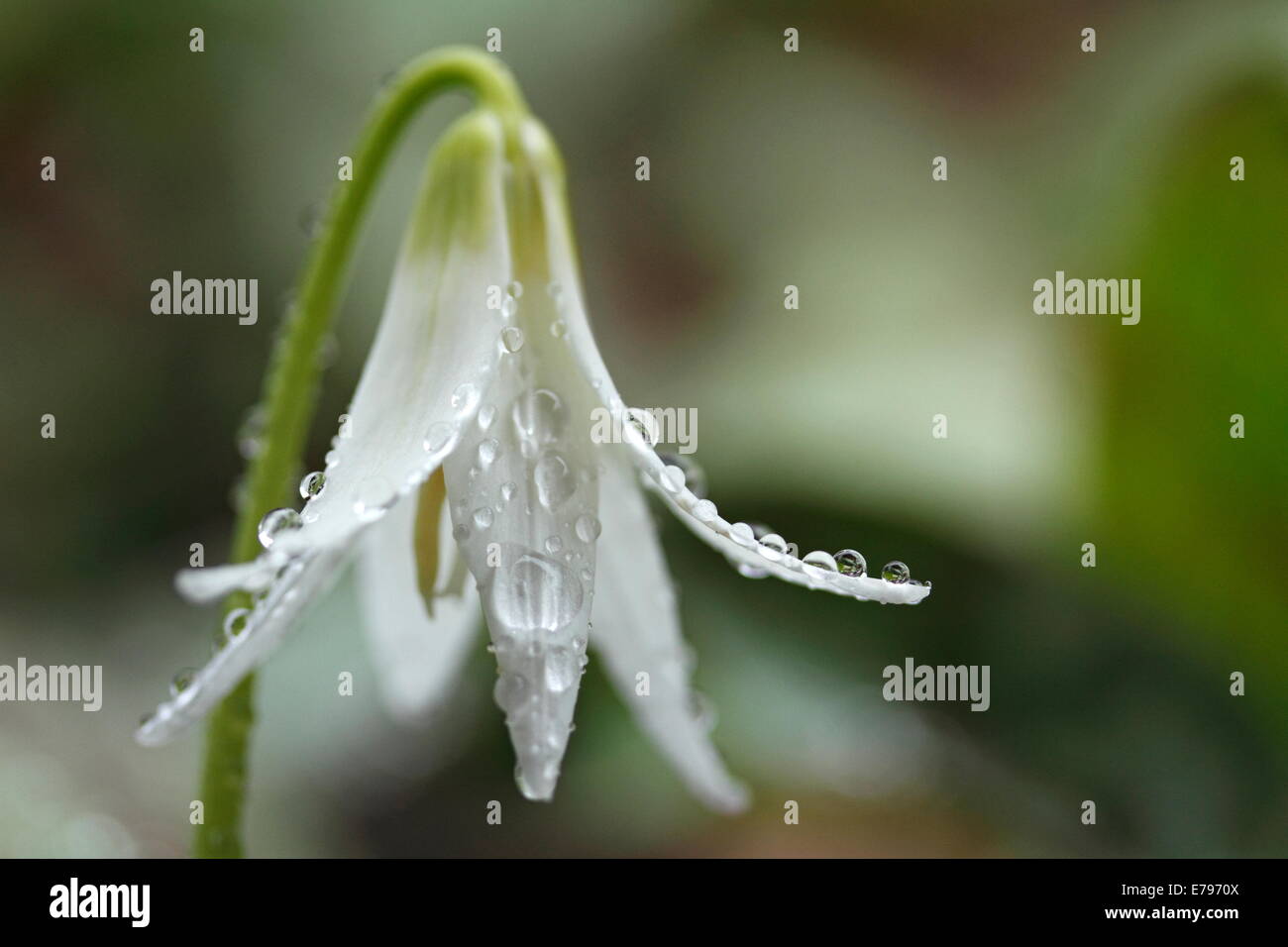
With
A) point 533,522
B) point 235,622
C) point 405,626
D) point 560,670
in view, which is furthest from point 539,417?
point 405,626

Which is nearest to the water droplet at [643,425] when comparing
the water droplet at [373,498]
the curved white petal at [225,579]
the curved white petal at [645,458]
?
the curved white petal at [645,458]

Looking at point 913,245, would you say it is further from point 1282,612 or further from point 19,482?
point 19,482

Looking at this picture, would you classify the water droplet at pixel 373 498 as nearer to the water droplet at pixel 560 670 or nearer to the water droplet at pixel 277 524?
the water droplet at pixel 277 524

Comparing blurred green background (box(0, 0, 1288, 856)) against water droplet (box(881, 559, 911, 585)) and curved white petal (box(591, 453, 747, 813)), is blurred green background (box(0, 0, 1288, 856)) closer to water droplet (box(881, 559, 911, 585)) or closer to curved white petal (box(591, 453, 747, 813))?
curved white petal (box(591, 453, 747, 813))

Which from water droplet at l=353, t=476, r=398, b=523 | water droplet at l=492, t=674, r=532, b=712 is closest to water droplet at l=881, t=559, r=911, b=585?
water droplet at l=492, t=674, r=532, b=712

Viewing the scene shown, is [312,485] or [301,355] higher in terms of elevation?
[301,355]

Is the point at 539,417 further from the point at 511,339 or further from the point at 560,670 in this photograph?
the point at 560,670

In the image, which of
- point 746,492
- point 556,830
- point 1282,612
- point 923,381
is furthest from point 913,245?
point 556,830
